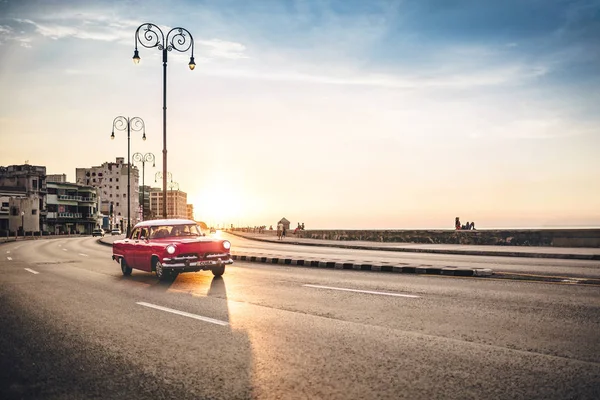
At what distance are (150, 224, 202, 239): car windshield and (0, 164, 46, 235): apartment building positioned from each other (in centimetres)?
8649

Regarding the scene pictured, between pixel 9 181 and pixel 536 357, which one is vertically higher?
pixel 9 181

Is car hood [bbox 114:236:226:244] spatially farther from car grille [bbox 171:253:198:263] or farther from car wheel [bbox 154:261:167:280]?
car wheel [bbox 154:261:167:280]

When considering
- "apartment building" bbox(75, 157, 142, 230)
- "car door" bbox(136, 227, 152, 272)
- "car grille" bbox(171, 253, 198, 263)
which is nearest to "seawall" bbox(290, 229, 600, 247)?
"car grille" bbox(171, 253, 198, 263)

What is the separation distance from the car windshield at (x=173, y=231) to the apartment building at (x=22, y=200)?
86.5 metres

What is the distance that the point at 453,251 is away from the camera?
77.4ft

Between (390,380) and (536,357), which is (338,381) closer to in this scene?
(390,380)

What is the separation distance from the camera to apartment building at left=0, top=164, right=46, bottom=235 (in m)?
92.4

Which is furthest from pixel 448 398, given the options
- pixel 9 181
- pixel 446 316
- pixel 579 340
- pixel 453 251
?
pixel 9 181

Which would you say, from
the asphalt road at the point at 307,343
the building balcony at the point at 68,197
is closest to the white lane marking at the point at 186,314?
the asphalt road at the point at 307,343

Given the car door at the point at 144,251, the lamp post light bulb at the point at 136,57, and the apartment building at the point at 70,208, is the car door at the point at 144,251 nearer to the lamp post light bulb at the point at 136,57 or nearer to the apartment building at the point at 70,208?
the lamp post light bulb at the point at 136,57

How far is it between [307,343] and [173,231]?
8.98 m

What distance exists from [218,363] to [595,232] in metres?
25.7

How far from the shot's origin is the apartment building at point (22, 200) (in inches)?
3639

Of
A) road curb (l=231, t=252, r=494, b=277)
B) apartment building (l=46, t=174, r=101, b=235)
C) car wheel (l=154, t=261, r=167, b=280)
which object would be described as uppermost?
apartment building (l=46, t=174, r=101, b=235)
